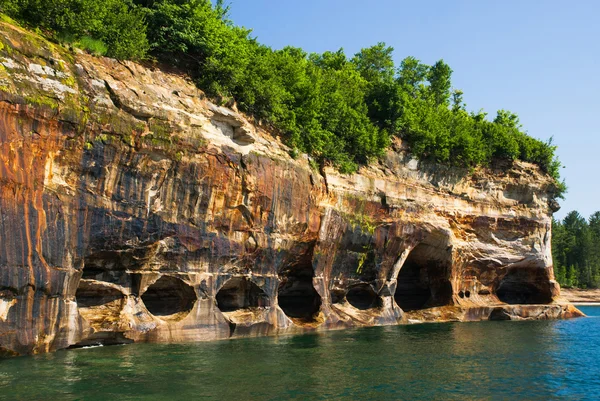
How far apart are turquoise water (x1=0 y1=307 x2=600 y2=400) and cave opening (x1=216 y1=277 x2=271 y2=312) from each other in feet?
6.97

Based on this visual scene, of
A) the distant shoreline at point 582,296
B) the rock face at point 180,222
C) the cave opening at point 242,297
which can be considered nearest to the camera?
the rock face at point 180,222

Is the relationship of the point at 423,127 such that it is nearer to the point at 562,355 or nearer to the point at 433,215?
the point at 433,215

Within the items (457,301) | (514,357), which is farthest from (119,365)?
(457,301)

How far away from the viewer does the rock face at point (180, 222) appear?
56.4ft

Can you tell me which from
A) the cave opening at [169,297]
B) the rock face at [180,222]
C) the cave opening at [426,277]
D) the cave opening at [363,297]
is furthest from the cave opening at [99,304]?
the cave opening at [426,277]

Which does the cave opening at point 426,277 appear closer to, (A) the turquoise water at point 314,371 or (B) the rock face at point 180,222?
(B) the rock face at point 180,222

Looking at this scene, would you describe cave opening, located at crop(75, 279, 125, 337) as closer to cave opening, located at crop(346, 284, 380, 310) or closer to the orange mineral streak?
the orange mineral streak

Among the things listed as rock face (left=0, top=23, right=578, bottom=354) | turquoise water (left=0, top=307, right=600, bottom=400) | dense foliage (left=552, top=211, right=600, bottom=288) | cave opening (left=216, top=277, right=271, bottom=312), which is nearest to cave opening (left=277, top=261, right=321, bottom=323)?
rock face (left=0, top=23, right=578, bottom=354)

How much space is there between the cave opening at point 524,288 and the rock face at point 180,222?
4.73 metres

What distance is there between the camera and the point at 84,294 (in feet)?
67.0

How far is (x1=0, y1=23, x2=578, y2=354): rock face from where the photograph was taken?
56.4ft

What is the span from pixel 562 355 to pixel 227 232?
14.4m

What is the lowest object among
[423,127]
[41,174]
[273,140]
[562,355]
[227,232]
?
[562,355]

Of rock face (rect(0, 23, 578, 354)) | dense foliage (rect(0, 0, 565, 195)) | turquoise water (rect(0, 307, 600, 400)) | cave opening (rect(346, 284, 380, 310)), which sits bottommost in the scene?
turquoise water (rect(0, 307, 600, 400))
